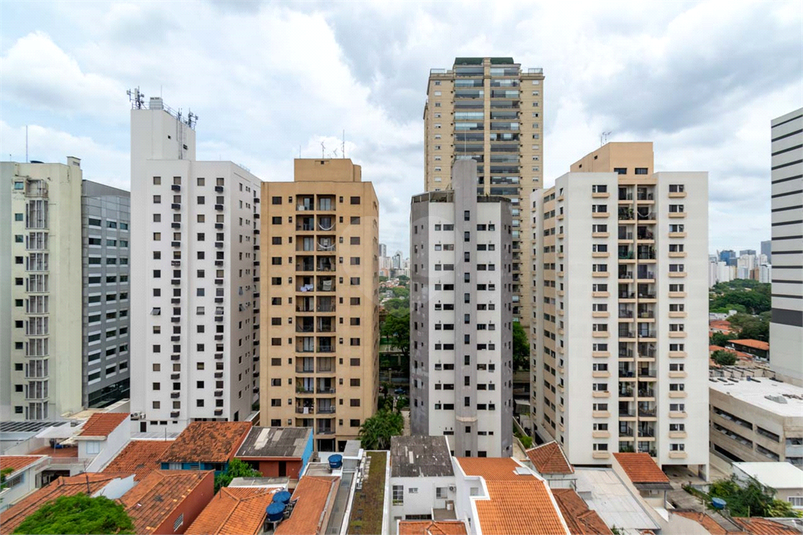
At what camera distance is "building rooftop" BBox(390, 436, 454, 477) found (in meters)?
13.8

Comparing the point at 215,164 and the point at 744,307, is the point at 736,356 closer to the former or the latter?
the point at 744,307

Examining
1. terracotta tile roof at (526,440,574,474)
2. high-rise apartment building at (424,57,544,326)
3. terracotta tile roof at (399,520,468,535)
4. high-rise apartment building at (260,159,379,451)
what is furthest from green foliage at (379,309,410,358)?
terracotta tile roof at (399,520,468,535)

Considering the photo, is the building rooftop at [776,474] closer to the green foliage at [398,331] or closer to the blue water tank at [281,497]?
the blue water tank at [281,497]

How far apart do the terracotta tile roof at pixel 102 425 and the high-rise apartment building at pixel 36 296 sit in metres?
9.01

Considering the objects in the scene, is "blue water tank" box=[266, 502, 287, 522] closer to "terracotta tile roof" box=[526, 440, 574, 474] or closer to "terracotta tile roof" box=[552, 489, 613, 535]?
"terracotta tile roof" box=[552, 489, 613, 535]

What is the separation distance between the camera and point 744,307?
159ft

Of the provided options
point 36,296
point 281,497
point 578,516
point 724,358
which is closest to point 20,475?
point 281,497

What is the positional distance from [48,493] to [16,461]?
619cm

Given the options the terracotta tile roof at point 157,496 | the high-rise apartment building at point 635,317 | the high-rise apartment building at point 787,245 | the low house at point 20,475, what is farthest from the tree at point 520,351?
the low house at point 20,475

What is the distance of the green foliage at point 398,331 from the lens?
30.5m

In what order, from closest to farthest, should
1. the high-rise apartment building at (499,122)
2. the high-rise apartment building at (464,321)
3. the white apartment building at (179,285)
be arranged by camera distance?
1. the high-rise apartment building at (464,321)
2. the white apartment building at (179,285)
3. the high-rise apartment building at (499,122)

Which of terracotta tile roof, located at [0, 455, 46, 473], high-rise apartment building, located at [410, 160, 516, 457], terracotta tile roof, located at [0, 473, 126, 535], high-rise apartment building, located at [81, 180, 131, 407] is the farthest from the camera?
high-rise apartment building, located at [81, 180, 131, 407]

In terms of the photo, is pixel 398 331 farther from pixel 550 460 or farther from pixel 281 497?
pixel 281 497

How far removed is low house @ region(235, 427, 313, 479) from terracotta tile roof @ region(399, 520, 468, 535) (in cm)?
622
